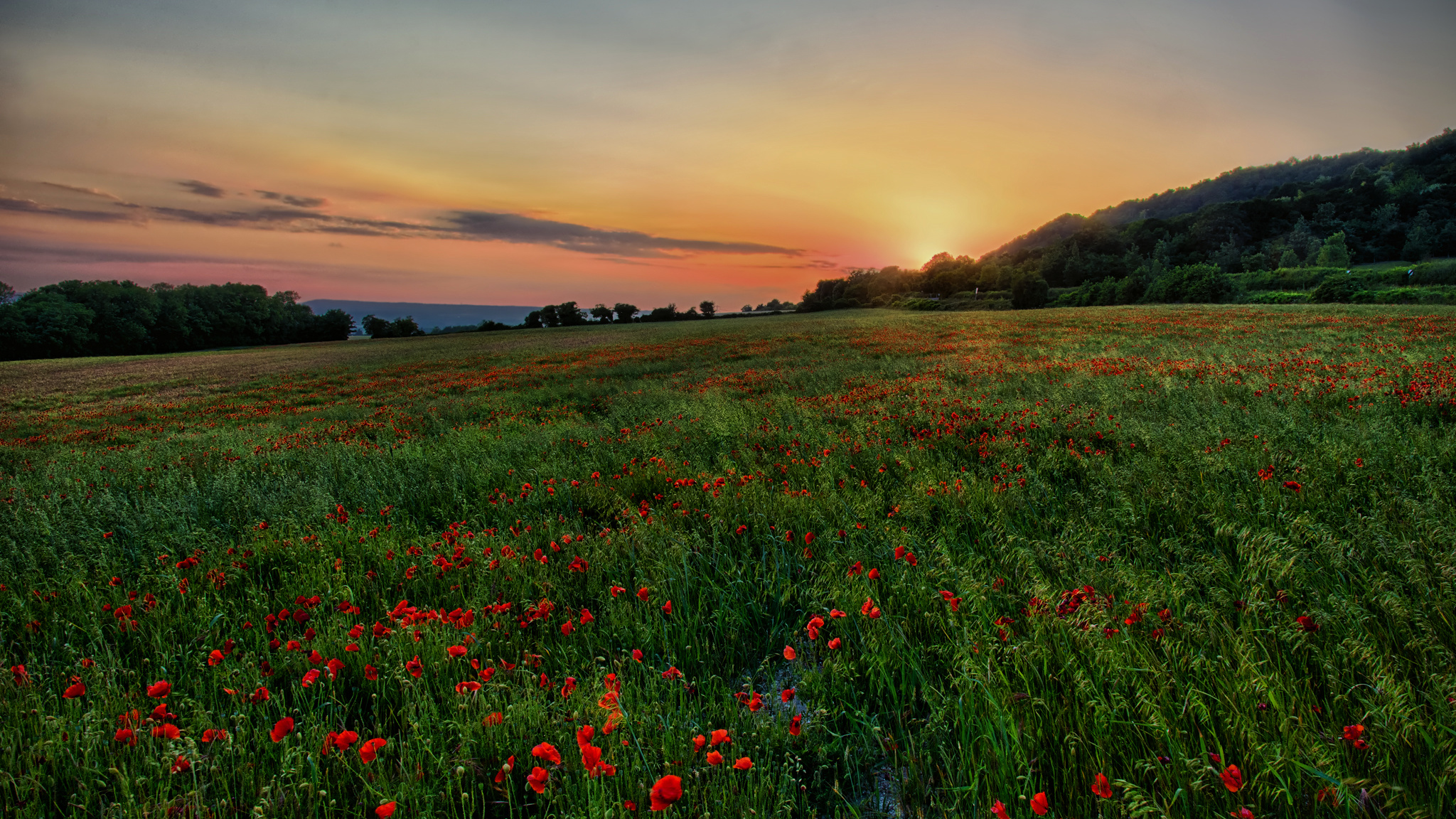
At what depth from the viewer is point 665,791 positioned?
1.61 m

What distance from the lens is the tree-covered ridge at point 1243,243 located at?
69.4m

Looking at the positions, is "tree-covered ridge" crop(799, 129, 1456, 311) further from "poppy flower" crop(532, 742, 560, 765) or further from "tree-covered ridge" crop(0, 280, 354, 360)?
"tree-covered ridge" crop(0, 280, 354, 360)

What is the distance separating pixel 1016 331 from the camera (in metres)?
24.2

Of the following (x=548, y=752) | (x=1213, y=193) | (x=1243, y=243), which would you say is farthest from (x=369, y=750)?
(x=1213, y=193)

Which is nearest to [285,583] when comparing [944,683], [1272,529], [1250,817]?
[944,683]

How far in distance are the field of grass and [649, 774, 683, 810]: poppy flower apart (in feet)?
0.04

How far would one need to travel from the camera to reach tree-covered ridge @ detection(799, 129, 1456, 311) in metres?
69.4

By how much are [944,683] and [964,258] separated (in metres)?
113

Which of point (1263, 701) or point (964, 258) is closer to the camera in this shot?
point (1263, 701)

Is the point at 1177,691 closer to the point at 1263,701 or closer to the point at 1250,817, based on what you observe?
the point at 1263,701

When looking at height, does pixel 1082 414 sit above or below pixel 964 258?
below

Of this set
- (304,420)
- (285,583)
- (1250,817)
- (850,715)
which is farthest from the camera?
(304,420)

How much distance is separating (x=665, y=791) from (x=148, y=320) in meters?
92.7

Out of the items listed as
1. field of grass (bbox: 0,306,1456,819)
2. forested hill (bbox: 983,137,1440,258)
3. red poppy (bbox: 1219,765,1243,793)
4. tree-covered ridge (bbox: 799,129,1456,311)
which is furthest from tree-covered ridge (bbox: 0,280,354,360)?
forested hill (bbox: 983,137,1440,258)
